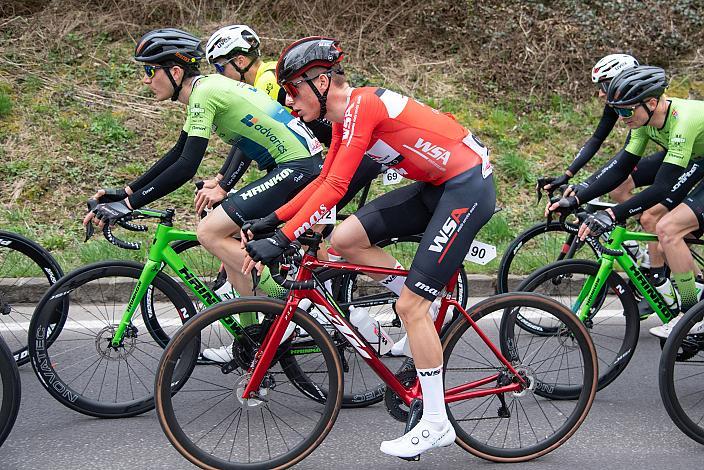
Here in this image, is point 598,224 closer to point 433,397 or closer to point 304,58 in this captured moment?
point 433,397

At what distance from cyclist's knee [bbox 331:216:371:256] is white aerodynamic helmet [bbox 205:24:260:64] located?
2.22 meters

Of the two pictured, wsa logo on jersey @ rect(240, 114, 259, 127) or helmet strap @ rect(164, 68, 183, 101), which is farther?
wsa logo on jersey @ rect(240, 114, 259, 127)

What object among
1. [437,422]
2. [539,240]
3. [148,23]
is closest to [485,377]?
[437,422]

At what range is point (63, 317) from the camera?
5.35m

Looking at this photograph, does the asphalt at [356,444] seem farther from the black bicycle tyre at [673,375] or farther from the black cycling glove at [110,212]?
the black cycling glove at [110,212]

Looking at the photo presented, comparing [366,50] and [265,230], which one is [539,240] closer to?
[265,230]

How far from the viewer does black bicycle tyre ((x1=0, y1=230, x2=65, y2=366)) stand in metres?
5.90

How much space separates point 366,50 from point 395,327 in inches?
282

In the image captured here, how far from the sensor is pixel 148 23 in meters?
12.1

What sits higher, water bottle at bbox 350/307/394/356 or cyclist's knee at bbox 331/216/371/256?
cyclist's knee at bbox 331/216/371/256

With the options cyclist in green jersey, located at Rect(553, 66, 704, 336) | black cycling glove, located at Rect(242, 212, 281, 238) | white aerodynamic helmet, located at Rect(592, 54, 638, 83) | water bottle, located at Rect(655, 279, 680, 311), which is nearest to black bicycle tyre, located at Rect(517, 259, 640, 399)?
cyclist in green jersey, located at Rect(553, 66, 704, 336)

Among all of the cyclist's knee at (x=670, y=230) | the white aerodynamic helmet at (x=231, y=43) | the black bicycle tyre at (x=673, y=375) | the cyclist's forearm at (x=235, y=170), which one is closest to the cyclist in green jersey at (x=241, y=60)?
the white aerodynamic helmet at (x=231, y=43)

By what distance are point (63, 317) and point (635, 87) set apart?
376 cm

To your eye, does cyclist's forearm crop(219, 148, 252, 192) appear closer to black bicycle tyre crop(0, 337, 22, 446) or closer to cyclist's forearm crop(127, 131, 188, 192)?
cyclist's forearm crop(127, 131, 188, 192)
